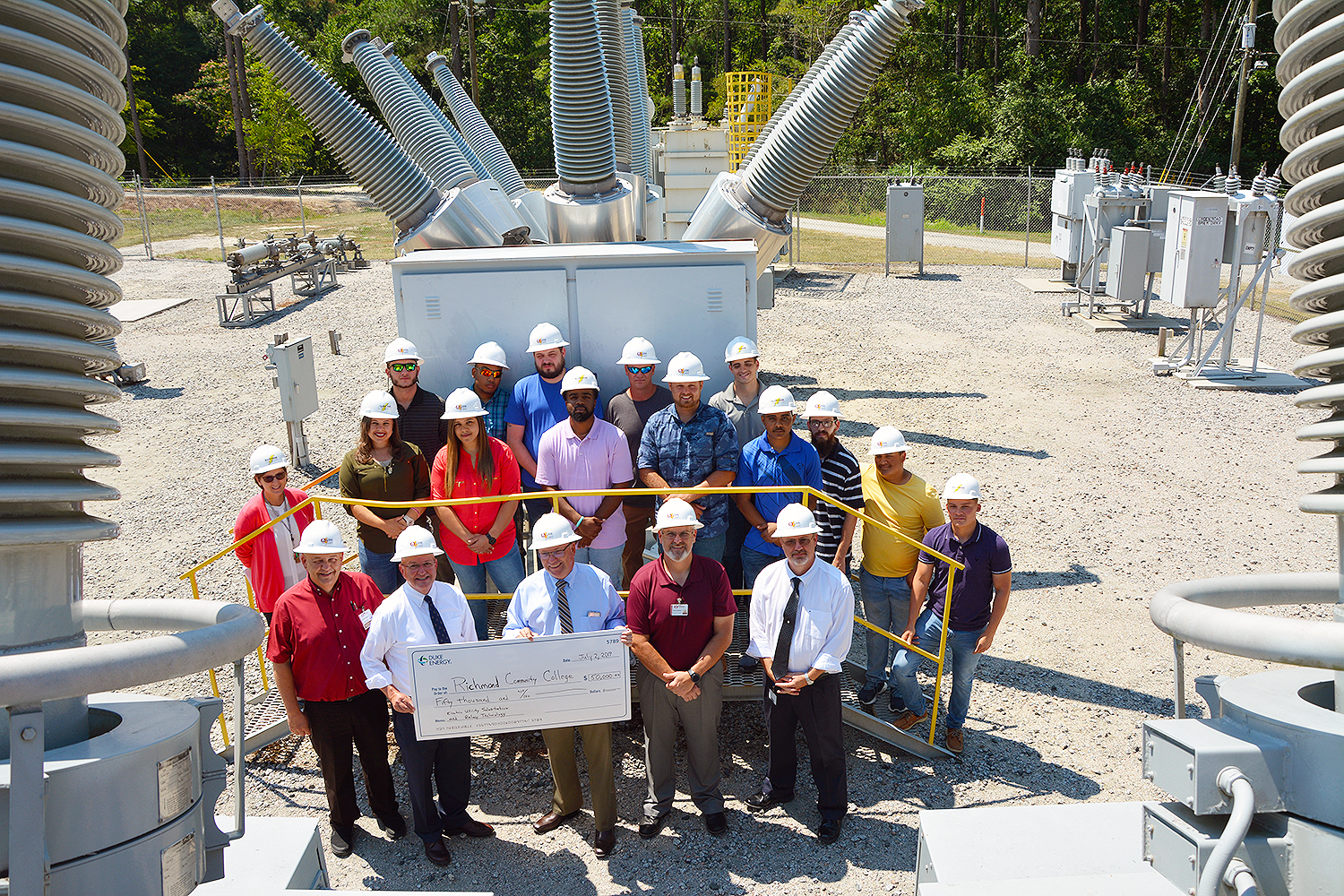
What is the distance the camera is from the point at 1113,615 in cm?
823

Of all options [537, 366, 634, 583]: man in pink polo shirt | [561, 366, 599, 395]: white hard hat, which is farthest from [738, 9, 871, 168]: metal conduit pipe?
[537, 366, 634, 583]: man in pink polo shirt

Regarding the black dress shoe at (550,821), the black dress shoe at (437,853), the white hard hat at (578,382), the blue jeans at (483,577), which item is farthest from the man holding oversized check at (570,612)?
the white hard hat at (578,382)

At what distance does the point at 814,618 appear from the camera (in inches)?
216

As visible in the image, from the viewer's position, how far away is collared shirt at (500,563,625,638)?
17.6 ft

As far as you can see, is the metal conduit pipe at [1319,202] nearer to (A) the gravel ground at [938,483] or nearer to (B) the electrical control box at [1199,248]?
(A) the gravel ground at [938,483]

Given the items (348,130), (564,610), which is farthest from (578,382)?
(348,130)

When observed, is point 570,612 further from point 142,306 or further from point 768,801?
point 142,306

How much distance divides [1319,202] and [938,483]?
29.3 ft

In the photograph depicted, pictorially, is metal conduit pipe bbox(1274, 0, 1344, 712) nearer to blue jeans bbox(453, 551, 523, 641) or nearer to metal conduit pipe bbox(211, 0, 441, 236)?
blue jeans bbox(453, 551, 523, 641)

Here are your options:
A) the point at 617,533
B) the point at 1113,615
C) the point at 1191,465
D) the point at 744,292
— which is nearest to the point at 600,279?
the point at 744,292

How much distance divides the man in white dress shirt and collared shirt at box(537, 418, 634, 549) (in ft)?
4.45

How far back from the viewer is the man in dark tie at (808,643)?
545cm

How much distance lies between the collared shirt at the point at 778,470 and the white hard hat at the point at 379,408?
2.18 meters

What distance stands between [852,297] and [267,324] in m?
12.0
